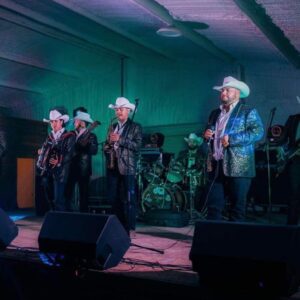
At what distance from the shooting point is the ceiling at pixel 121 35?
22.8ft

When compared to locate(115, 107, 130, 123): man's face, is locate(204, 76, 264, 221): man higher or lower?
lower

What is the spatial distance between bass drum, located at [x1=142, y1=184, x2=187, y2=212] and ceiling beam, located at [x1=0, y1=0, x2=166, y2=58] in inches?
145

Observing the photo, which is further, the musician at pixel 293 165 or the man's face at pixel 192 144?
the man's face at pixel 192 144

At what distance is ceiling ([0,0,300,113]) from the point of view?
6.96 meters

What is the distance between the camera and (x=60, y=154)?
7.32 meters

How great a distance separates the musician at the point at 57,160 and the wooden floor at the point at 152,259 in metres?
0.72

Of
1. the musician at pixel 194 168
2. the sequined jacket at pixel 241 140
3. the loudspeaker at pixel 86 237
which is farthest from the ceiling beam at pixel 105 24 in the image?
the loudspeaker at pixel 86 237

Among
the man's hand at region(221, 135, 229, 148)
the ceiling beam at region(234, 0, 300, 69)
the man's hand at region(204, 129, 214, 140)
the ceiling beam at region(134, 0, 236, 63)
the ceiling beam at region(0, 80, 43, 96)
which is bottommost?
the man's hand at region(221, 135, 229, 148)

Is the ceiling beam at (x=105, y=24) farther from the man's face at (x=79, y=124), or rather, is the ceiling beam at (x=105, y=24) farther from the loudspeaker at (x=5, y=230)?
the loudspeaker at (x=5, y=230)

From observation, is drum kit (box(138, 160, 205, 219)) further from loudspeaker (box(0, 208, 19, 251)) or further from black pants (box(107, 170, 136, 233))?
loudspeaker (box(0, 208, 19, 251))

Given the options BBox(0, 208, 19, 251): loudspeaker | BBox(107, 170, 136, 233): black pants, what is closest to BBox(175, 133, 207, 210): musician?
BBox(107, 170, 136, 233): black pants

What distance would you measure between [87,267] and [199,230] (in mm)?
1191

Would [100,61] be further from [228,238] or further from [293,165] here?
[228,238]

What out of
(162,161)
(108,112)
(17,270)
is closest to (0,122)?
(108,112)
